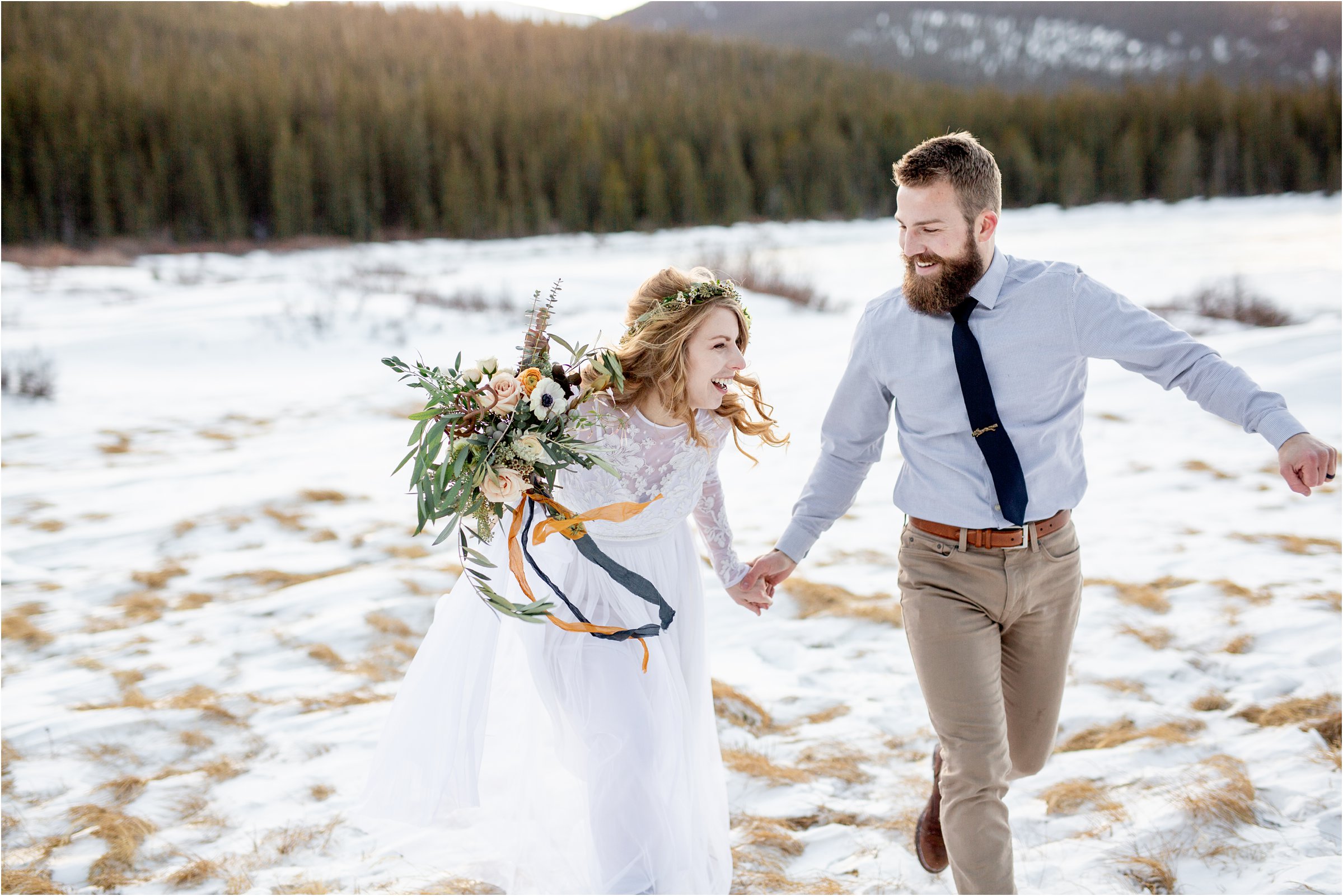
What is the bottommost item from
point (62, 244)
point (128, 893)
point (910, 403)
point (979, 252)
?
point (128, 893)

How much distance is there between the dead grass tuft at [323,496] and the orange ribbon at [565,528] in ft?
18.5

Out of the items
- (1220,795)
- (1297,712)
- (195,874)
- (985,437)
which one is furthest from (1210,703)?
(195,874)

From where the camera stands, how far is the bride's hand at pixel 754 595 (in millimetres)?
3371

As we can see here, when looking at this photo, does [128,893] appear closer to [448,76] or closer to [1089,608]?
[1089,608]

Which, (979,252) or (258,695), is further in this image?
(258,695)

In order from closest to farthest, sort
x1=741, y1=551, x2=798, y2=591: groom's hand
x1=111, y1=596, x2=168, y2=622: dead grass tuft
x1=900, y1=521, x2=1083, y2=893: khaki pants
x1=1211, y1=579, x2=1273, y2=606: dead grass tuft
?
x1=900, y1=521, x2=1083, y2=893: khaki pants → x1=741, y1=551, x2=798, y2=591: groom's hand → x1=1211, y1=579, x2=1273, y2=606: dead grass tuft → x1=111, y1=596, x2=168, y2=622: dead grass tuft

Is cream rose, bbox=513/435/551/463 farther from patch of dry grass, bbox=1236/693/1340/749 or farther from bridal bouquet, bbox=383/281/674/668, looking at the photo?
patch of dry grass, bbox=1236/693/1340/749

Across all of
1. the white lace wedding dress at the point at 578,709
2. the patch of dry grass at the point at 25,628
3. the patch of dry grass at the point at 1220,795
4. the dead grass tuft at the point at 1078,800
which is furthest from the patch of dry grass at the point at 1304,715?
the patch of dry grass at the point at 25,628

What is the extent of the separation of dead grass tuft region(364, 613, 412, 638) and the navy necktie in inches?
152

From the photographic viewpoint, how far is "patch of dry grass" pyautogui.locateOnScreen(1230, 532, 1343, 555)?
244 inches

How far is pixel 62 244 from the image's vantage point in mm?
36969

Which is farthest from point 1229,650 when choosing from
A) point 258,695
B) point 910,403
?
point 258,695

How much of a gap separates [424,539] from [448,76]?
60761 mm

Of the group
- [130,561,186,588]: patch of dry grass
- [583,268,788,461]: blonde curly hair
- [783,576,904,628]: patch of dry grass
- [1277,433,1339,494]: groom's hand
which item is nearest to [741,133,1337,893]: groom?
[1277,433,1339,494]: groom's hand
